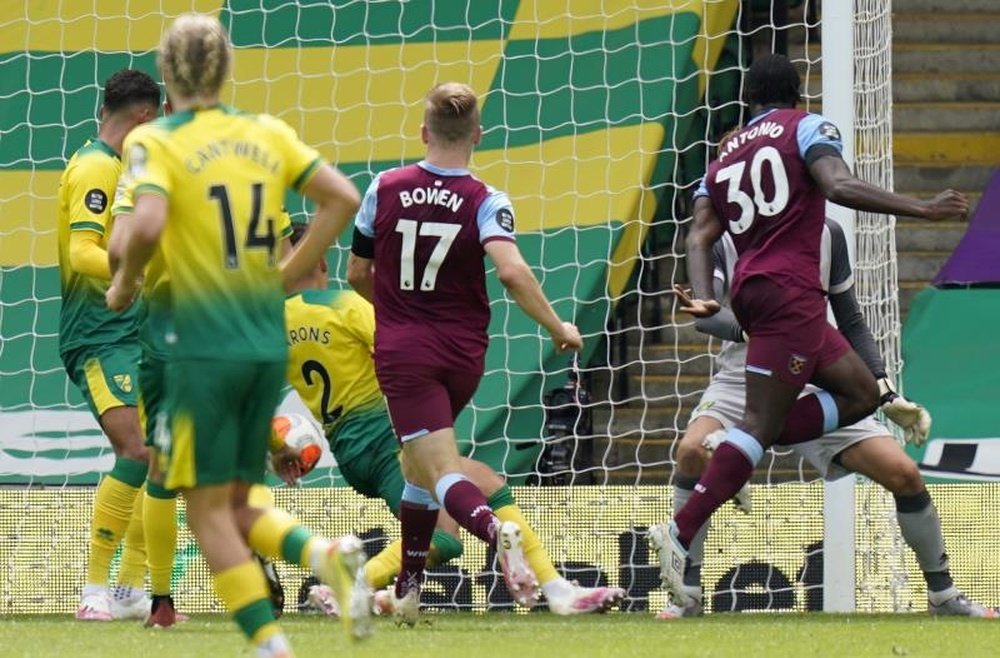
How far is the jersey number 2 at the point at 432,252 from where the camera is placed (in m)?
6.80

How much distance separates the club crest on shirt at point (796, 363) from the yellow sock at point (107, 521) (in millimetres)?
2683

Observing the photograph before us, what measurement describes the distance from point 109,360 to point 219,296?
3.11 meters

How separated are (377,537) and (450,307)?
7.94ft

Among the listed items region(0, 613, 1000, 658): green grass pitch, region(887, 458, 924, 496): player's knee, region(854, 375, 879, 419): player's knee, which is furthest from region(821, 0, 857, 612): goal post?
region(854, 375, 879, 419): player's knee

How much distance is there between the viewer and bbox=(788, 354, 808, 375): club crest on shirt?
277 inches

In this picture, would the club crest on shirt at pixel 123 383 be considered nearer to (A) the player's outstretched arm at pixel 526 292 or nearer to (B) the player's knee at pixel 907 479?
(A) the player's outstretched arm at pixel 526 292

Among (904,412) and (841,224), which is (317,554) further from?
(841,224)

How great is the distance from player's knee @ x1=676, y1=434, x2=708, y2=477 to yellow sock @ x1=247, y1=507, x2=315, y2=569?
2.99 metres

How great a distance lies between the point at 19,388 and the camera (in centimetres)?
1171

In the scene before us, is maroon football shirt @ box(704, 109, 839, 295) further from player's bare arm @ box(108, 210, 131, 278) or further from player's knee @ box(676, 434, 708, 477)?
player's bare arm @ box(108, 210, 131, 278)

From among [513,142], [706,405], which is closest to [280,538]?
[706,405]

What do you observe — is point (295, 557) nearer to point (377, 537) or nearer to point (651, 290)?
point (377, 537)

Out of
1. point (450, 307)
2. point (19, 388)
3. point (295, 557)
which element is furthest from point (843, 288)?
point (19, 388)

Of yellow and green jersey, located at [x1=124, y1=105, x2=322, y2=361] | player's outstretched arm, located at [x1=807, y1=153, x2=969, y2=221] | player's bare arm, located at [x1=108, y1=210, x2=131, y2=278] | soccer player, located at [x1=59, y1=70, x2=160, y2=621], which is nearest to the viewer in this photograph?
yellow and green jersey, located at [x1=124, y1=105, x2=322, y2=361]
